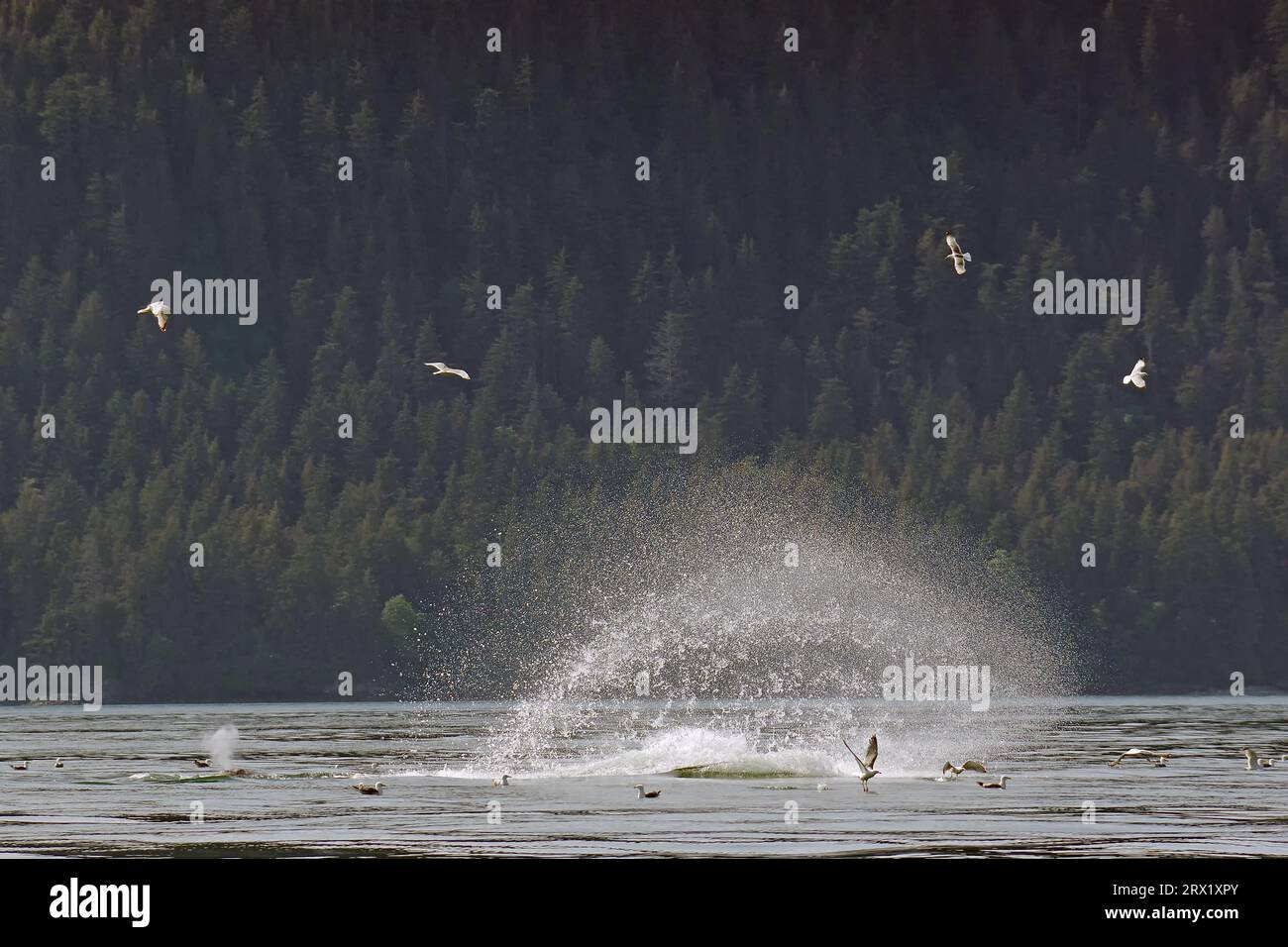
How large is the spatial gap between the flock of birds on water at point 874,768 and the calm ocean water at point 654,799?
0.31 metres

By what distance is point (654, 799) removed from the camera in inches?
1901

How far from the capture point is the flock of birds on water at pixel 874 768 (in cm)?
4884

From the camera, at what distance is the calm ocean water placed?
39875 millimetres

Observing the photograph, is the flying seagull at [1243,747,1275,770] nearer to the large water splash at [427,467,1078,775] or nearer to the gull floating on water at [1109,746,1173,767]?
the gull floating on water at [1109,746,1173,767]

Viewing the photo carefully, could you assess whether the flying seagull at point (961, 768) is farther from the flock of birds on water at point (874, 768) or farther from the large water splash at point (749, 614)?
the large water splash at point (749, 614)

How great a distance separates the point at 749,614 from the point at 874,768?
95311 millimetres

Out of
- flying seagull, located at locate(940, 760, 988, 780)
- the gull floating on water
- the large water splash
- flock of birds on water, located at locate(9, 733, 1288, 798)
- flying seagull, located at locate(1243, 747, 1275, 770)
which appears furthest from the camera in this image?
the large water splash

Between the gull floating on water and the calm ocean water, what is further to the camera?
the gull floating on water

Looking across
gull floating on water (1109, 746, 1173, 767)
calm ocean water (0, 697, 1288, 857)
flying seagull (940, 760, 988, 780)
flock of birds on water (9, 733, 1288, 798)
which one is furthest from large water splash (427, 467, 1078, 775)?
flying seagull (940, 760, 988, 780)

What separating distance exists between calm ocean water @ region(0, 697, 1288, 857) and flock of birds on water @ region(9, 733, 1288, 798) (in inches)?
12.4

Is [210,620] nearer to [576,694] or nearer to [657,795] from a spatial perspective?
[576,694]
